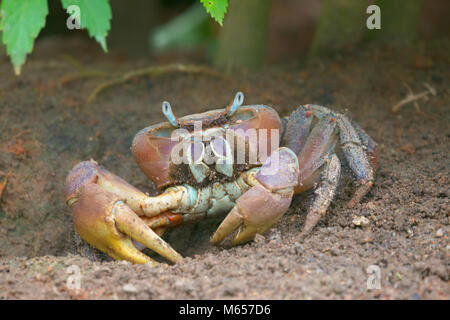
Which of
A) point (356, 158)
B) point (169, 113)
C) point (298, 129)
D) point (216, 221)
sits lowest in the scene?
point (216, 221)

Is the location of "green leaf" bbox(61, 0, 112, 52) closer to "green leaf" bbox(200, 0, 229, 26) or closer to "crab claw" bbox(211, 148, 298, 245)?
"green leaf" bbox(200, 0, 229, 26)

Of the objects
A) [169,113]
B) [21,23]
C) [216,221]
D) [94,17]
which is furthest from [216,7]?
[216,221]

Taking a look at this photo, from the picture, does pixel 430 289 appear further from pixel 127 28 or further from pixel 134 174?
pixel 127 28

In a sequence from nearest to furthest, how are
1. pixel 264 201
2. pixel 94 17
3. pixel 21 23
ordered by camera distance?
pixel 21 23 → pixel 94 17 → pixel 264 201

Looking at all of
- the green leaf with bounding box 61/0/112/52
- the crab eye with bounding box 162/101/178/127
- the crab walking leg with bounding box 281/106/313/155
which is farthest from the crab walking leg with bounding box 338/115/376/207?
the green leaf with bounding box 61/0/112/52

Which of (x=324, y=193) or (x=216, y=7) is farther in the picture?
(x=324, y=193)

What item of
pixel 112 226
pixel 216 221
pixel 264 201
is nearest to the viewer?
pixel 264 201

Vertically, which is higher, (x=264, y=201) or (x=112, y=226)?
(x=264, y=201)

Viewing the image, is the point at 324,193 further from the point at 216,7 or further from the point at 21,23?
the point at 21,23
